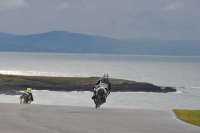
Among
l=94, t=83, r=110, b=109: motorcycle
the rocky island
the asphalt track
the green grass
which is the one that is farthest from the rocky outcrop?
the asphalt track

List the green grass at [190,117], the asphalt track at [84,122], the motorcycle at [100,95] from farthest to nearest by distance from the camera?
1. the motorcycle at [100,95]
2. the green grass at [190,117]
3. the asphalt track at [84,122]

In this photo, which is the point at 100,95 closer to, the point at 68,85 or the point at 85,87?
the point at 85,87

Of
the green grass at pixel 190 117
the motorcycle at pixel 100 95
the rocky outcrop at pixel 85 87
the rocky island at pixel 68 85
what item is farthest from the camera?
the rocky outcrop at pixel 85 87

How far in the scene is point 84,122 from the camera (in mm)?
17406

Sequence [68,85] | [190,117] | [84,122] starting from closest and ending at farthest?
[84,122] → [190,117] → [68,85]

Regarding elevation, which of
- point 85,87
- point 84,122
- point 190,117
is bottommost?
point 84,122

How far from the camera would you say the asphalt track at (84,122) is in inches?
602

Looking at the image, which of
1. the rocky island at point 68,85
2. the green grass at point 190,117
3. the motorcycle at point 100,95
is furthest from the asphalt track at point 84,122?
the rocky island at point 68,85

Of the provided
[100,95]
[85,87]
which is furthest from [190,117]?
[85,87]

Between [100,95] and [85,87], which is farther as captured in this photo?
[85,87]

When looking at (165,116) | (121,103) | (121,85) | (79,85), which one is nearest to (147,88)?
(121,85)

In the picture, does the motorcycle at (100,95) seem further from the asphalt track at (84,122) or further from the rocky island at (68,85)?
the rocky island at (68,85)

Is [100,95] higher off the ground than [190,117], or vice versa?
→ [100,95]

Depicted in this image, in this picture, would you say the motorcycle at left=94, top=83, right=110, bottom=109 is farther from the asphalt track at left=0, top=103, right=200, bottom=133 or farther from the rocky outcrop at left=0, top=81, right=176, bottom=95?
the rocky outcrop at left=0, top=81, right=176, bottom=95
